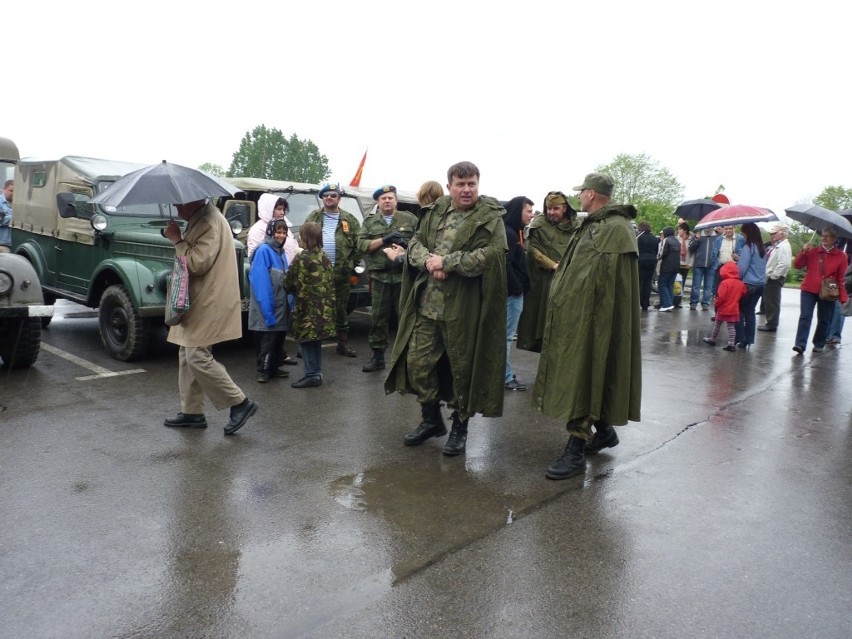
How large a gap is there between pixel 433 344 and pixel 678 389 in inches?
135

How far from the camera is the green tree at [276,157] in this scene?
298 ft

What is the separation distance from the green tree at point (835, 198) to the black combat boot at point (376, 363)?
39538 mm

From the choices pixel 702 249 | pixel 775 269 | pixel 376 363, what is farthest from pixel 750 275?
pixel 376 363

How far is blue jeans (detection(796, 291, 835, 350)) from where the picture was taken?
9.04m

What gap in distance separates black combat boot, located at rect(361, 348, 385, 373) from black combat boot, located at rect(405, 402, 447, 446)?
2.37 meters

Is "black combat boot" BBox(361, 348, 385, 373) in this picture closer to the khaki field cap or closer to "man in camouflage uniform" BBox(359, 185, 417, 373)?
"man in camouflage uniform" BBox(359, 185, 417, 373)

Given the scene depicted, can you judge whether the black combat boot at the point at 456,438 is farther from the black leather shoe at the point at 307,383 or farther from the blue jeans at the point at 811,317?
the blue jeans at the point at 811,317

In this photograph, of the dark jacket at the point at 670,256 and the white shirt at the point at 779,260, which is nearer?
the white shirt at the point at 779,260

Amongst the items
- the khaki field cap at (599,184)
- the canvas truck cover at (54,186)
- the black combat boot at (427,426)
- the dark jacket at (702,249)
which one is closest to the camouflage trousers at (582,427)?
the black combat boot at (427,426)

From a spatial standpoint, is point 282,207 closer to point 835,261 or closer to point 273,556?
point 273,556

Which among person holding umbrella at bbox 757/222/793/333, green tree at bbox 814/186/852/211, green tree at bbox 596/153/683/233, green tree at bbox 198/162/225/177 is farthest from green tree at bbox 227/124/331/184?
person holding umbrella at bbox 757/222/793/333

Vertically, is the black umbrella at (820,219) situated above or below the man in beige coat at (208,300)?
above

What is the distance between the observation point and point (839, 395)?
7.01m

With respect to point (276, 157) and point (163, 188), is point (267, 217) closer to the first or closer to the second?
point (163, 188)
